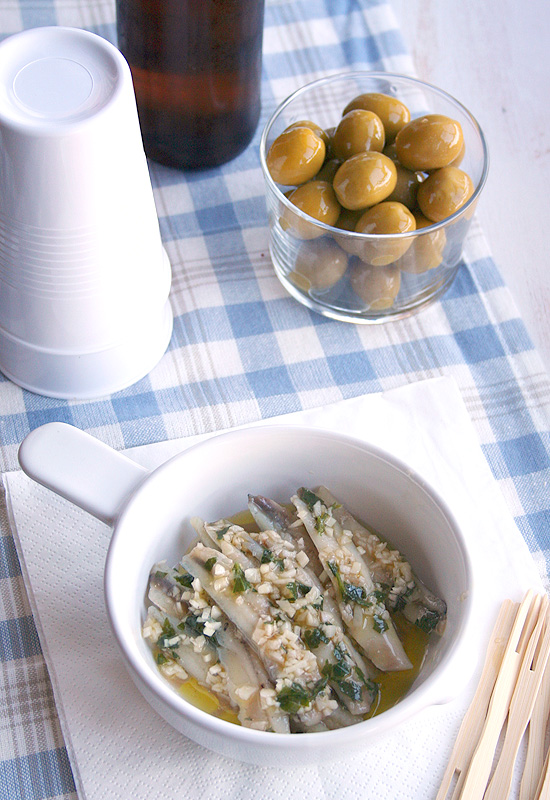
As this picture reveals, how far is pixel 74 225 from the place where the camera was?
71cm

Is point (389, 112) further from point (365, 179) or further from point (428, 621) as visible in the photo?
point (428, 621)

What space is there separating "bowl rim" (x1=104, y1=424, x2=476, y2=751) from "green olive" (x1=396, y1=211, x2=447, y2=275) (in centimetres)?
29

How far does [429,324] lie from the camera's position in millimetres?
962

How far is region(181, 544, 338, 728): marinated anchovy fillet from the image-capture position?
60 centimetres

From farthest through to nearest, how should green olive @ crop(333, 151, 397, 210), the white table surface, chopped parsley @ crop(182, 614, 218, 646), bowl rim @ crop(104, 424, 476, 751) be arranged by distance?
the white table surface < green olive @ crop(333, 151, 397, 210) < chopped parsley @ crop(182, 614, 218, 646) < bowl rim @ crop(104, 424, 476, 751)

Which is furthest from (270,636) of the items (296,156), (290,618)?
(296,156)

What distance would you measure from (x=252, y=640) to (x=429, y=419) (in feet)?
1.13

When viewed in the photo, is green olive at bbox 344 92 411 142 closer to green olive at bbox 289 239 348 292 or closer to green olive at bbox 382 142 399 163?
green olive at bbox 382 142 399 163

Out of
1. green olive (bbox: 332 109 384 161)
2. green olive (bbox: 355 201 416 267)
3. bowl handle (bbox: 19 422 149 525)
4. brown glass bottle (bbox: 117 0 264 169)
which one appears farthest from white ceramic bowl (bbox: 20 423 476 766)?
brown glass bottle (bbox: 117 0 264 169)

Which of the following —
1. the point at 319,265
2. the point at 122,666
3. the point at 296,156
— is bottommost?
the point at 122,666

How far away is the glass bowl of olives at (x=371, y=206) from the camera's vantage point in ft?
2.78

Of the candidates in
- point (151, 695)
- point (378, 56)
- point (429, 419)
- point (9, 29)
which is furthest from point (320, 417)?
point (9, 29)

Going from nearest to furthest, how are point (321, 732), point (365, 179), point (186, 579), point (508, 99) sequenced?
point (321, 732)
point (186, 579)
point (365, 179)
point (508, 99)

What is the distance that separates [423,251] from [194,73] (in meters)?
0.33
